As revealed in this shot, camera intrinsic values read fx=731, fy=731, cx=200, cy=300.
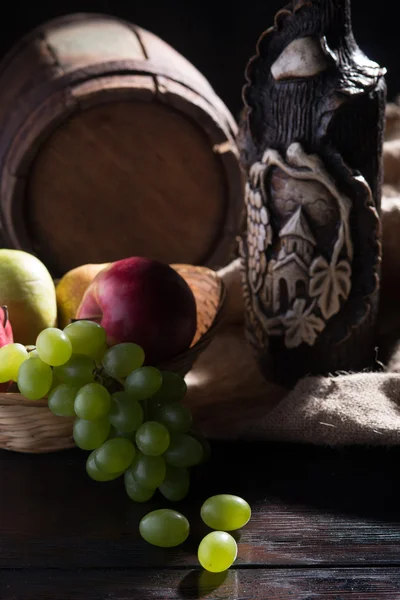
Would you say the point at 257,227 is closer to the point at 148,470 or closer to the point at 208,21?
the point at 148,470

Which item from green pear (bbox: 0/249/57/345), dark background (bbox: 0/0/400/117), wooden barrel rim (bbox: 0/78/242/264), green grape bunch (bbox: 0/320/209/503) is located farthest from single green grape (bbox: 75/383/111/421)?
dark background (bbox: 0/0/400/117)

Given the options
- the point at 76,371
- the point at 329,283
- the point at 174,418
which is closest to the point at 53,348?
the point at 76,371

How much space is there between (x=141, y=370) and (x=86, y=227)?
636mm

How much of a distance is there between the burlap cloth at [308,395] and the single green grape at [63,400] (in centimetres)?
20

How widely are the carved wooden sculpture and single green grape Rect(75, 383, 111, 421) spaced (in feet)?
1.01

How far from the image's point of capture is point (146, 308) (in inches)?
31.9

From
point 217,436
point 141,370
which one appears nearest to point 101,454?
point 141,370

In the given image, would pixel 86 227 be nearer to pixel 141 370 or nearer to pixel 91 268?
pixel 91 268

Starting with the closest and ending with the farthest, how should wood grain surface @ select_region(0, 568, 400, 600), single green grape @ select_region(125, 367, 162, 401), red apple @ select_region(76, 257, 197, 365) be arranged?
wood grain surface @ select_region(0, 568, 400, 600) → single green grape @ select_region(125, 367, 162, 401) → red apple @ select_region(76, 257, 197, 365)

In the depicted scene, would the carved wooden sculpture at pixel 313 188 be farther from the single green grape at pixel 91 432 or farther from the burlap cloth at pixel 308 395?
the single green grape at pixel 91 432

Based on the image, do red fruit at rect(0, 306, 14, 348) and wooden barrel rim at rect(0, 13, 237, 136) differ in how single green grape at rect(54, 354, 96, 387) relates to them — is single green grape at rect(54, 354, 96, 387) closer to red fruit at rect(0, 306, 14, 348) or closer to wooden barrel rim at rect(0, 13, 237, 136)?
red fruit at rect(0, 306, 14, 348)

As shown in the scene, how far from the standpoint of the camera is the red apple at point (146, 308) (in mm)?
809

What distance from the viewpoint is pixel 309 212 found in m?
0.86

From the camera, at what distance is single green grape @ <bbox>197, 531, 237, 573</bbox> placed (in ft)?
1.98
